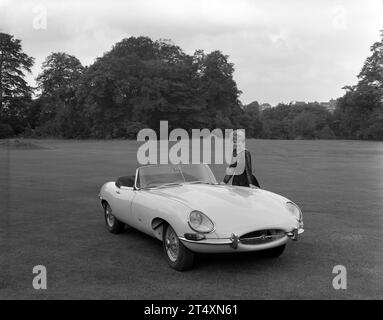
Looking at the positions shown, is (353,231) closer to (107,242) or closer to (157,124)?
(107,242)

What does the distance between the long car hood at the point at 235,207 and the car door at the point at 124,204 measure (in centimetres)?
52

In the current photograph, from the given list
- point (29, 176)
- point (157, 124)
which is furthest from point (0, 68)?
point (29, 176)

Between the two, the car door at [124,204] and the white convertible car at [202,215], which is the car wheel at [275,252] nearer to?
the white convertible car at [202,215]

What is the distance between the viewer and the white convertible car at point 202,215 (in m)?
5.31

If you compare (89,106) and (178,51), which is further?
(178,51)

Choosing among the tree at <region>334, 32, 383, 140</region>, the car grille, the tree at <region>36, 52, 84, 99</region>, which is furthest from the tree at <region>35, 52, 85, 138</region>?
the car grille

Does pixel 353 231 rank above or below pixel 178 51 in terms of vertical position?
below

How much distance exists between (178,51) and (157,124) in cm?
1577

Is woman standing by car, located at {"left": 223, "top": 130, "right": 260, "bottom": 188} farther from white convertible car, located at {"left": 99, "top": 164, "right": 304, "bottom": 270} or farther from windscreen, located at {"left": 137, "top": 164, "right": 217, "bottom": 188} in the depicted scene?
white convertible car, located at {"left": 99, "top": 164, "right": 304, "bottom": 270}

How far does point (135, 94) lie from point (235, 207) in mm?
66454

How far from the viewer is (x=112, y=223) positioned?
775cm

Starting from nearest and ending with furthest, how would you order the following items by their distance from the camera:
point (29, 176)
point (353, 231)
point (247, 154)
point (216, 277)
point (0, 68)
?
1. point (216, 277)
2. point (353, 231)
3. point (247, 154)
4. point (29, 176)
5. point (0, 68)

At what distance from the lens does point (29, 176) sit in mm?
17328
